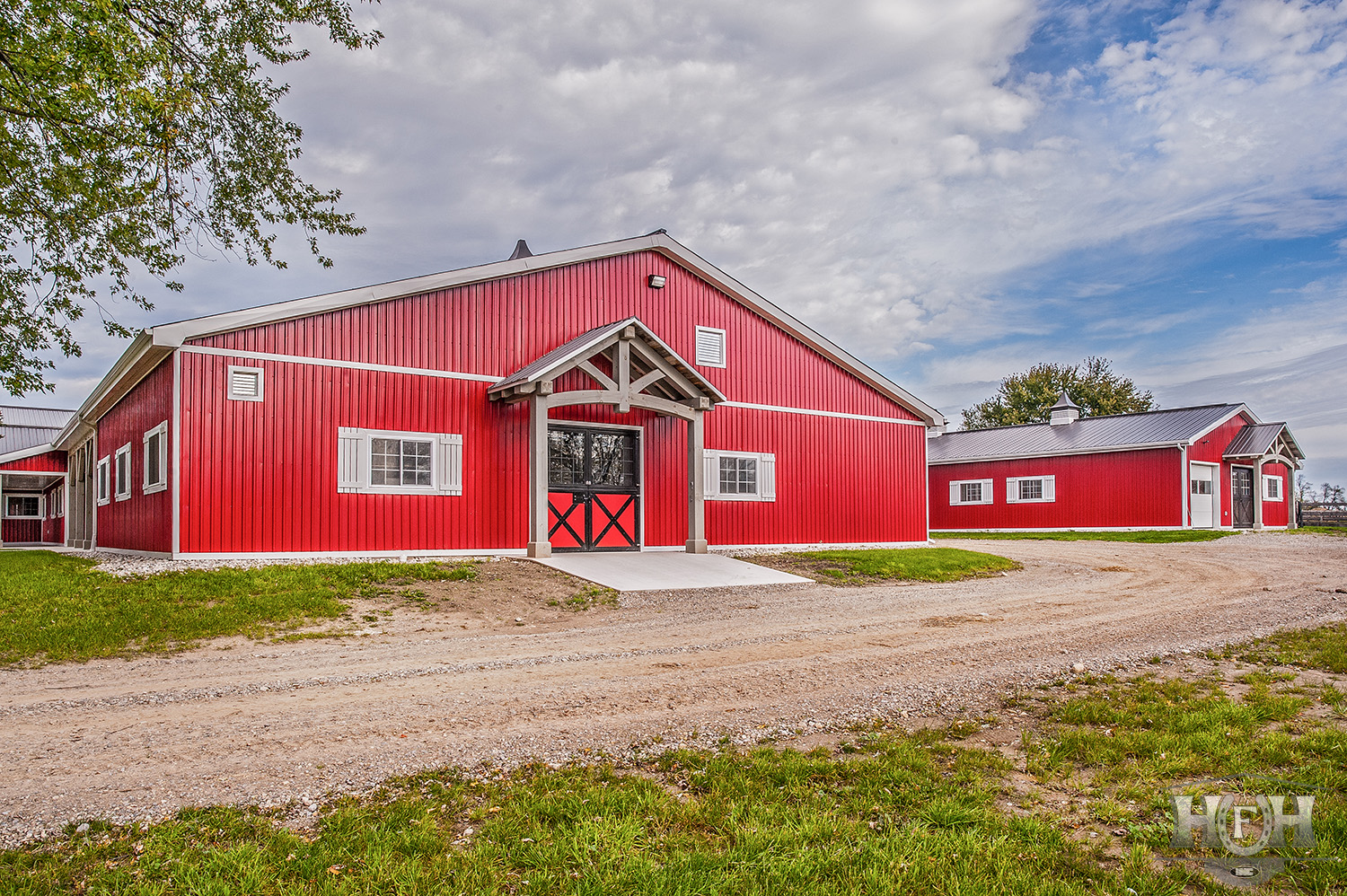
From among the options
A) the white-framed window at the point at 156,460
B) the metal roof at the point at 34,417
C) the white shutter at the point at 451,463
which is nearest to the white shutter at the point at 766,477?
the white shutter at the point at 451,463

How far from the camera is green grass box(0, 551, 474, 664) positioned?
803 centimetres

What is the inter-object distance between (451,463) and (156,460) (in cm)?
506

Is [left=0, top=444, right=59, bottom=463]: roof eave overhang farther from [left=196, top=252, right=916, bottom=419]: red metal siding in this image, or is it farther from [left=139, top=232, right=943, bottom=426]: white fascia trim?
[left=196, top=252, right=916, bottom=419]: red metal siding

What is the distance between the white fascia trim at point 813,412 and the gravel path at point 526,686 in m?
7.40

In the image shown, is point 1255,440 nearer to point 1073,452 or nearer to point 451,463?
point 1073,452

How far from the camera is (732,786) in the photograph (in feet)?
13.4

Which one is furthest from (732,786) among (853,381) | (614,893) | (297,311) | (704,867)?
(853,381)

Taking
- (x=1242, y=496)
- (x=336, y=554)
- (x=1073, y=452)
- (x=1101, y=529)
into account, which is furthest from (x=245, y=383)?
(x=1242, y=496)

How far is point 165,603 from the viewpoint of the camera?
31.6 ft

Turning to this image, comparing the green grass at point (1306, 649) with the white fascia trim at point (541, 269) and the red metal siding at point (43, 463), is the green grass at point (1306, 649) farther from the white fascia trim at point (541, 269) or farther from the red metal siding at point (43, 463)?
the red metal siding at point (43, 463)

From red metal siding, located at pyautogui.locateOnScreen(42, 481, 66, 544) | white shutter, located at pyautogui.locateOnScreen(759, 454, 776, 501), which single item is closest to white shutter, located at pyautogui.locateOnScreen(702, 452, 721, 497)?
white shutter, located at pyautogui.locateOnScreen(759, 454, 776, 501)

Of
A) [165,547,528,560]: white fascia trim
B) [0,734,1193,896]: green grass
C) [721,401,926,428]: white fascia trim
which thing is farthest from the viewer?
[721,401,926,428]: white fascia trim

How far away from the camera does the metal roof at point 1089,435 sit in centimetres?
3022

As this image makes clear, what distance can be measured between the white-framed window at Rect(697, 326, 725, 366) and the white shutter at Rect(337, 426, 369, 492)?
7567 mm
